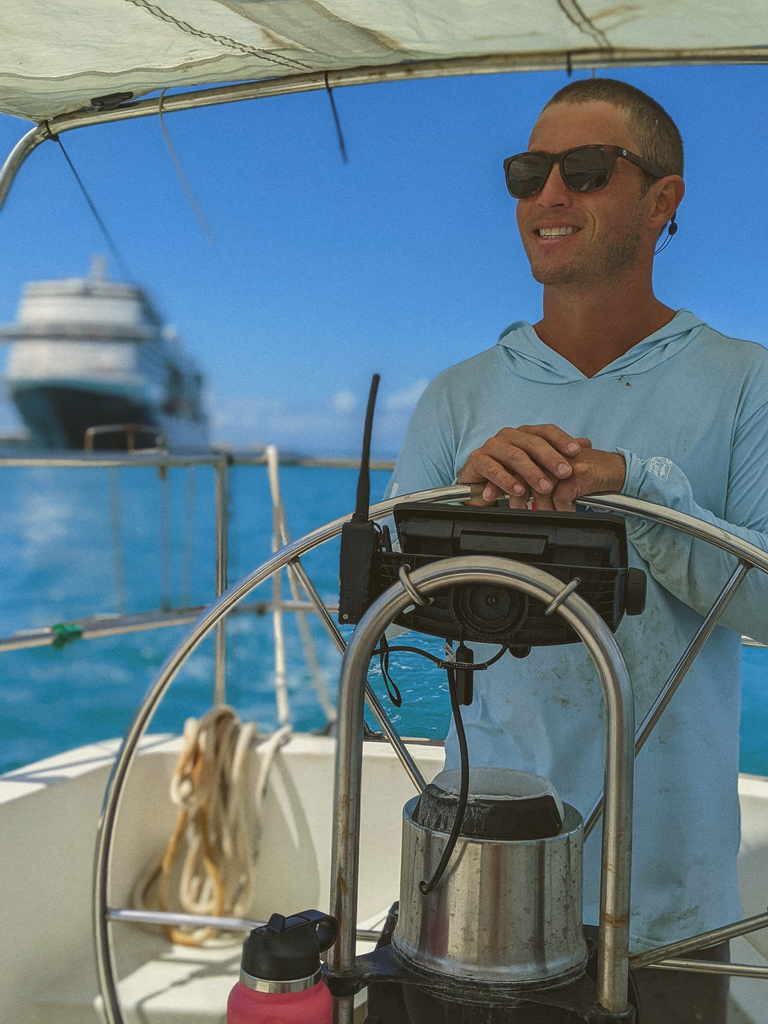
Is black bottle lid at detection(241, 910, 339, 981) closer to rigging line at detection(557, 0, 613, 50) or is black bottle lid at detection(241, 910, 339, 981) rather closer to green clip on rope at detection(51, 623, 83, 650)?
rigging line at detection(557, 0, 613, 50)

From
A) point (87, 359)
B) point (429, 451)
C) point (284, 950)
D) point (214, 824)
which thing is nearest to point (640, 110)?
point (429, 451)

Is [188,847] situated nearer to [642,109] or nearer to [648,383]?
[648,383]

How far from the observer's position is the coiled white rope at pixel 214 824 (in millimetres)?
1885

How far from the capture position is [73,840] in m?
1.70

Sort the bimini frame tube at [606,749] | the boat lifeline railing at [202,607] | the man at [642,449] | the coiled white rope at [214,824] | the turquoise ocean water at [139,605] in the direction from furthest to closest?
1. the coiled white rope at [214,824]
2. the boat lifeline railing at [202,607]
3. the turquoise ocean water at [139,605]
4. the man at [642,449]
5. the bimini frame tube at [606,749]

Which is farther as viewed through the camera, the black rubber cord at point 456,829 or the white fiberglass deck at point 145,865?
the white fiberglass deck at point 145,865

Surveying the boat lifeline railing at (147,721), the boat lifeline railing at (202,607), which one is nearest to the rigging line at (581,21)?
the boat lifeline railing at (147,721)

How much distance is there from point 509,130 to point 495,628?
98.5ft

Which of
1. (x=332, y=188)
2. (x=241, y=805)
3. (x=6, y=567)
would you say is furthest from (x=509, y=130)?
(x=241, y=805)

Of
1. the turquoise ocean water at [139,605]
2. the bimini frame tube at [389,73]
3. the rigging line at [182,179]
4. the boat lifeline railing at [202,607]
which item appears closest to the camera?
the bimini frame tube at [389,73]

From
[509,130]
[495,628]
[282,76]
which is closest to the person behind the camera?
[495,628]

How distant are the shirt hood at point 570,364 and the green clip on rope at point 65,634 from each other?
3.72ft

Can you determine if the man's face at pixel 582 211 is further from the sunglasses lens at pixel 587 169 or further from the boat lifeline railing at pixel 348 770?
the boat lifeline railing at pixel 348 770

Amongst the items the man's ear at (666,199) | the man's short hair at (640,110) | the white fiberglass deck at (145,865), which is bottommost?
the white fiberglass deck at (145,865)
